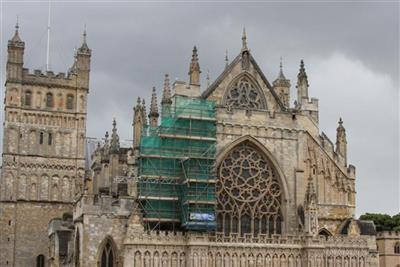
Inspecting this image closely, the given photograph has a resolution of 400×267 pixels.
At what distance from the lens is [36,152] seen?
Answer: 2480 inches

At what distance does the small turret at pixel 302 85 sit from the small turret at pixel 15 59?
26.0m

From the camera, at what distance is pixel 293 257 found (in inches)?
1855

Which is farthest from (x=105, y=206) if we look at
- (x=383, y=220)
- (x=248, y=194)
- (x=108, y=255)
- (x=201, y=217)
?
(x=383, y=220)

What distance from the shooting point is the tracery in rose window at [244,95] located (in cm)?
4970

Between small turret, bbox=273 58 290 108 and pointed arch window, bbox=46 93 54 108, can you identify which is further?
pointed arch window, bbox=46 93 54 108

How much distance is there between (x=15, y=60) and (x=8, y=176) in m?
10.6

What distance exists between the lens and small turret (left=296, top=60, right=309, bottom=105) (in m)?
51.9

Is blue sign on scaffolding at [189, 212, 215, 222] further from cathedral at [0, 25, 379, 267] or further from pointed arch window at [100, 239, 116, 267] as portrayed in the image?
pointed arch window at [100, 239, 116, 267]

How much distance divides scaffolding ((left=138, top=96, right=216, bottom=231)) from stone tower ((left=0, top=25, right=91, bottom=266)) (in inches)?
613

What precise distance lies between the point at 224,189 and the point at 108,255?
9021mm

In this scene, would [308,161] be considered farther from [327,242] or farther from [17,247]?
[17,247]

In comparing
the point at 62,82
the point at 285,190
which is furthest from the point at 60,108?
the point at 285,190

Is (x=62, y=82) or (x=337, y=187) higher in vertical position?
(x=62, y=82)

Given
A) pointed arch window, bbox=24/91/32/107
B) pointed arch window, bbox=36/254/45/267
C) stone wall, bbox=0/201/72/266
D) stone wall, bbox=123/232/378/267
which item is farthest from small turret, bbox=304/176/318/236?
pointed arch window, bbox=24/91/32/107
